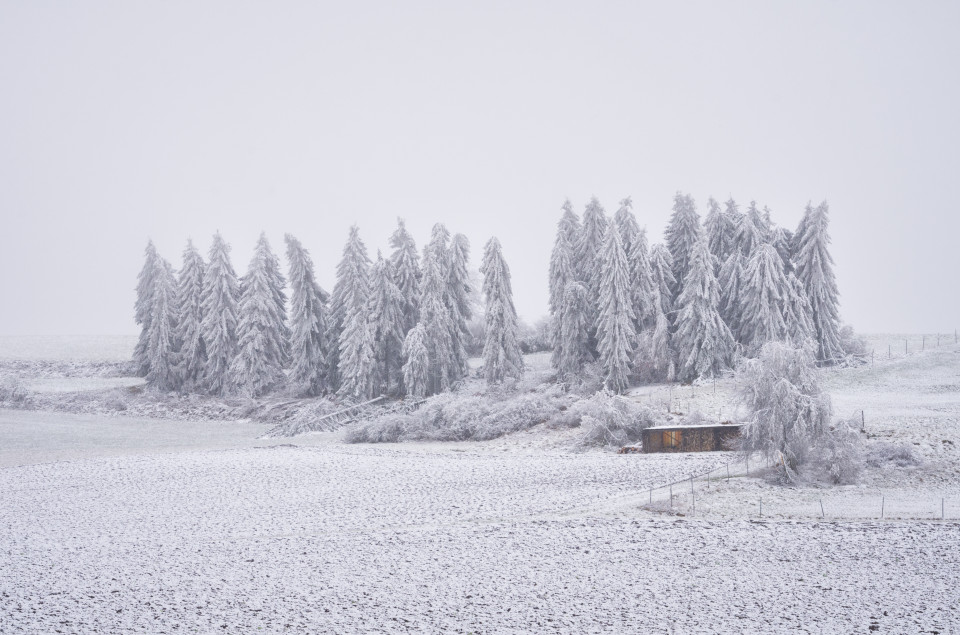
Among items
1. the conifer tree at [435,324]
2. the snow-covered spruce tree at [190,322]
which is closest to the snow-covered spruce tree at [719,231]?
the conifer tree at [435,324]

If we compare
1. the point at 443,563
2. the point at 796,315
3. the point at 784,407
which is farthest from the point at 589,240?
the point at 443,563

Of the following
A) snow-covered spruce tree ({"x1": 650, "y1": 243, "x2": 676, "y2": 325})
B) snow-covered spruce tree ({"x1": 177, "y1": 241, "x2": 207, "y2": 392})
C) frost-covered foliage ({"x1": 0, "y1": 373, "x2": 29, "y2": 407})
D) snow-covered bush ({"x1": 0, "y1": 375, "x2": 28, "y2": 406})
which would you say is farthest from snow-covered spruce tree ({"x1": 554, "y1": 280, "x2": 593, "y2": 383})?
snow-covered bush ({"x1": 0, "y1": 375, "x2": 28, "y2": 406})

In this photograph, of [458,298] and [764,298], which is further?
[458,298]

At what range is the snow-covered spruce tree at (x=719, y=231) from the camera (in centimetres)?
5497

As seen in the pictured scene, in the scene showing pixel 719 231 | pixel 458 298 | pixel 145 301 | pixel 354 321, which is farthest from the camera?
pixel 145 301

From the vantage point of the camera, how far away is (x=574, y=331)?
167 feet

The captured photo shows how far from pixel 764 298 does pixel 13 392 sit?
182ft

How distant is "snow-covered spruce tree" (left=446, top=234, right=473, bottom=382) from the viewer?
A: 5616cm

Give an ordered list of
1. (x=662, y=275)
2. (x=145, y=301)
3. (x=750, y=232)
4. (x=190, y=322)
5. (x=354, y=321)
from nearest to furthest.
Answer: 1. (x=662, y=275)
2. (x=750, y=232)
3. (x=354, y=321)
4. (x=190, y=322)
5. (x=145, y=301)

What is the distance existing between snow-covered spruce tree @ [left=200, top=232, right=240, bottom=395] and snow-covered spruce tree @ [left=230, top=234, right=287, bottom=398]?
2.65 feet

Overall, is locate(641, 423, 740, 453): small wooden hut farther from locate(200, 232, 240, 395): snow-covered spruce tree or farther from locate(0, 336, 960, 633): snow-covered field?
locate(200, 232, 240, 395): snow-covered spruce tree

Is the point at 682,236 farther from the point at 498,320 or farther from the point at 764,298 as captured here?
the point at 498,320

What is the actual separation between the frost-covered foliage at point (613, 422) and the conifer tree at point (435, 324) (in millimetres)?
15845

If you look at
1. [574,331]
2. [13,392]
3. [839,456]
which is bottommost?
[839,456]
